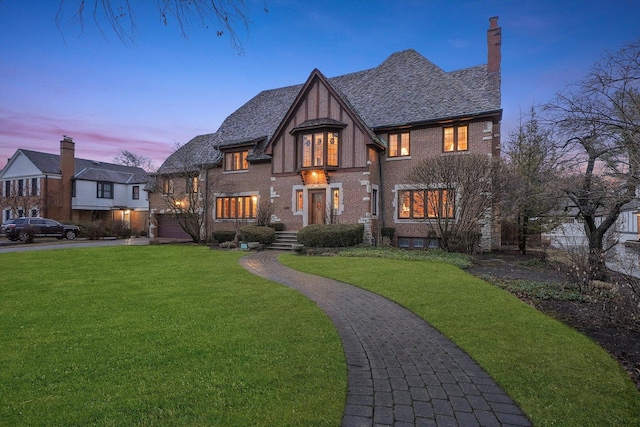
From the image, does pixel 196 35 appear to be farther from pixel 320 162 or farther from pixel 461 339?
pixel 320 162

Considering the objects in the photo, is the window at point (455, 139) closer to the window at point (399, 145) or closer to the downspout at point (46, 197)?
the window at point (399, 145)

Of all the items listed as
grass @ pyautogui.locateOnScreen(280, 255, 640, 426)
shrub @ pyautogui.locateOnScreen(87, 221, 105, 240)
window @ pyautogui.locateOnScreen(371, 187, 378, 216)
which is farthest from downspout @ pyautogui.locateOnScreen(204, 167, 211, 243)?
grass @ pyautogui.locateOnScreen(280, 255, 640, 426)

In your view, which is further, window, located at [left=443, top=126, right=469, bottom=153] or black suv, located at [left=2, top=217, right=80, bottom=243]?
black suv, located at [left=2, top=217, right=80, bottom=243]

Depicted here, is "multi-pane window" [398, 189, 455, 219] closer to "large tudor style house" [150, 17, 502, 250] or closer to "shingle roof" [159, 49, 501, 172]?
"large tudor style house" [150, 17, 502, 250]

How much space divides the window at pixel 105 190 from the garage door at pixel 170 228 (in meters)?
16.6

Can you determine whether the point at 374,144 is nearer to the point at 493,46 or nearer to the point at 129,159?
the point at 493,46

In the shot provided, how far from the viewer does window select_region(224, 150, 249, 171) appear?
2492cm

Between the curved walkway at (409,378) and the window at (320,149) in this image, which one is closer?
the curved walkway at (409,378)

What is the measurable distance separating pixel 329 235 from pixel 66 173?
3551 cm

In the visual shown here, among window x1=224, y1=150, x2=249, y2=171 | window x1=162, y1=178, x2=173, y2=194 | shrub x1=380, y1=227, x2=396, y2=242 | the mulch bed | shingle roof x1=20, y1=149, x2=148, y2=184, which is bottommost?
the mulch bed

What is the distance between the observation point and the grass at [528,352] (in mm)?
3412

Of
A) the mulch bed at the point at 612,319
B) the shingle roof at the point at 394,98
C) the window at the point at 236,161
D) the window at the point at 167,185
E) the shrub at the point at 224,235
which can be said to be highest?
the shingle roof at the point at 394,98

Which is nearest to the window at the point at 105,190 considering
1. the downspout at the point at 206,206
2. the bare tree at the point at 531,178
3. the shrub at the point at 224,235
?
the downspout at the point at 206,206

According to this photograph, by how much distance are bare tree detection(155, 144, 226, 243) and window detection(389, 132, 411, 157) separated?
12602 millimetres
